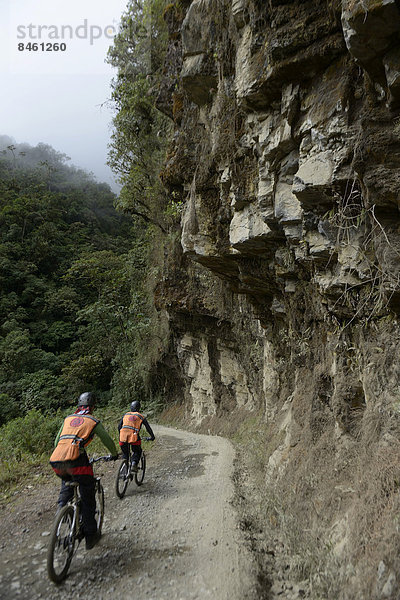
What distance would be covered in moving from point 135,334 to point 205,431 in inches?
380

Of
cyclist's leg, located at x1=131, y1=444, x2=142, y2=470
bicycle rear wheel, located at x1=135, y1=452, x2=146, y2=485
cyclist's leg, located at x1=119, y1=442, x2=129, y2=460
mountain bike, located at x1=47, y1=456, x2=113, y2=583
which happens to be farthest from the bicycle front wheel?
bicycle rear wheel, located at x1=135, y1=452, x2=146, y2=485

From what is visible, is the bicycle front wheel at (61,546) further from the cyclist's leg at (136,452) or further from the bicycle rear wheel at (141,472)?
the bicycle rear wheel at (141,472)

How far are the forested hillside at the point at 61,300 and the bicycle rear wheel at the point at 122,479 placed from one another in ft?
51.0

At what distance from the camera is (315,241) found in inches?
211

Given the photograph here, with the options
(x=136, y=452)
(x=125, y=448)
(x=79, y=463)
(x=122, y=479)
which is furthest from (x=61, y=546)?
(x=136, y=452)

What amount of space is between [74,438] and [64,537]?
0.96 metres

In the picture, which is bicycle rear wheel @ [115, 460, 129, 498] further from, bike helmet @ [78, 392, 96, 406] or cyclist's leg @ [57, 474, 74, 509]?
bike helmet @ [78, 392, 96, 406]

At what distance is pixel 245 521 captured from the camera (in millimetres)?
4934

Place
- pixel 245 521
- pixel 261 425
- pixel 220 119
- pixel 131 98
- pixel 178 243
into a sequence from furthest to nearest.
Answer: pixel 131 98
pixel 178 243
pixel 261 425
pixel 220 119
pixel 245 521

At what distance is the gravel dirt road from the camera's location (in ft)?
11.1

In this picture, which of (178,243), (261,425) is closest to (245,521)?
(261,425)

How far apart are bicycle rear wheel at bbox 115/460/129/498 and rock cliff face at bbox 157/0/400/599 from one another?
222 centimetres

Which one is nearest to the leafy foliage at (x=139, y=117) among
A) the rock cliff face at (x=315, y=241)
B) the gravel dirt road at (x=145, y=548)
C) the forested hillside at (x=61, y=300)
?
the forested hillside at (x=61, y=300)

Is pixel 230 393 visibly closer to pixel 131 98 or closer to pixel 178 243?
pixel 178 243
